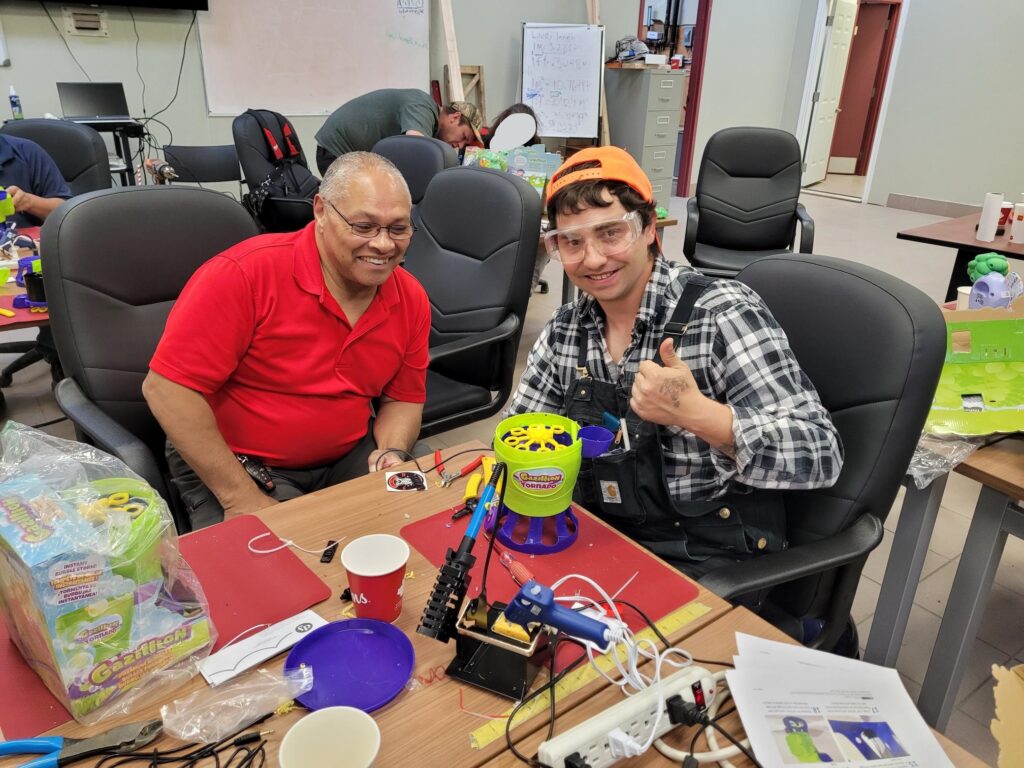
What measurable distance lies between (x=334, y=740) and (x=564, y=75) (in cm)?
688

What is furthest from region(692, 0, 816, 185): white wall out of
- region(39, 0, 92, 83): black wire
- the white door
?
region(39, 0, 92, 83): black wire

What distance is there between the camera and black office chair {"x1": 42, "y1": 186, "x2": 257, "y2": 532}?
1.57 metres

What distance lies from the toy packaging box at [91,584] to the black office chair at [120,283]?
0.63 m

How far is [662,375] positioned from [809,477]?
0.32m

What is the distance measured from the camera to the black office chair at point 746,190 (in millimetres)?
3943

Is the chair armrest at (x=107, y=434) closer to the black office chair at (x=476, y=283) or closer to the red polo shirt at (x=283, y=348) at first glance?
the red polo shirt at (x=283, y=348)

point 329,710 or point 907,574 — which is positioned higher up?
point 329,710

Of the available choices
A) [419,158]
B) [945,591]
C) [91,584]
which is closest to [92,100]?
[419,158]

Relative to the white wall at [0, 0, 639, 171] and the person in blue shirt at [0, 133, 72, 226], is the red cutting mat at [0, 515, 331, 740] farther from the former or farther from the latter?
the white wall at [0, 0, 639, 171]

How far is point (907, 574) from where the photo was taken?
1.55 metres

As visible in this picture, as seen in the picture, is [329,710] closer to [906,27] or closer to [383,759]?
[383,759]

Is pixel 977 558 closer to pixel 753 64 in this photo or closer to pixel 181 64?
pixel 181 64

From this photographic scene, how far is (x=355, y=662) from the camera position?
0.89m

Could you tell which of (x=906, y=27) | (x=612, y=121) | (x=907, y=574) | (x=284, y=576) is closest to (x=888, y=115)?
(x=906, y=27)
